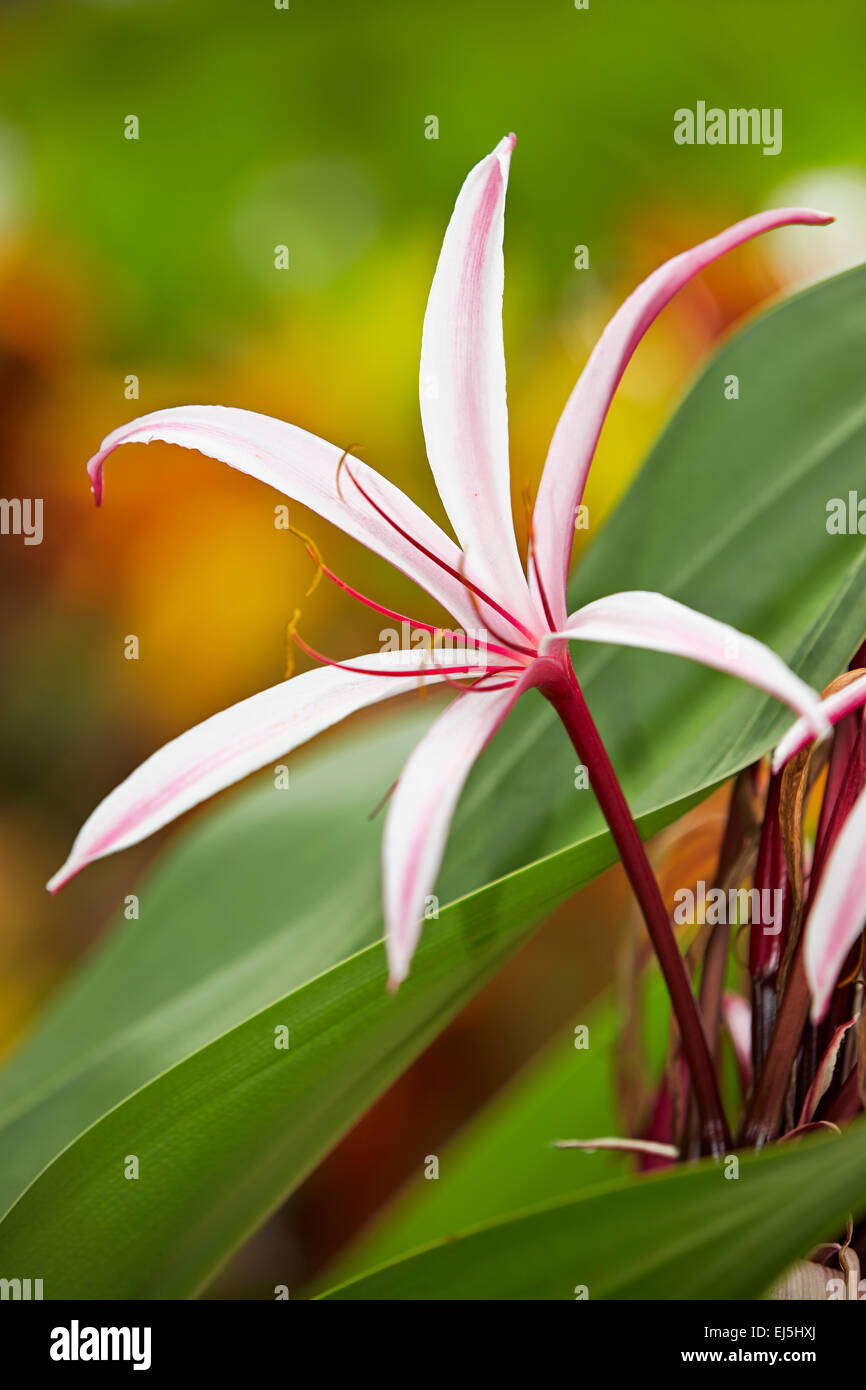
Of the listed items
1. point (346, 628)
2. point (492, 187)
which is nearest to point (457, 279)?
point (492, 187)

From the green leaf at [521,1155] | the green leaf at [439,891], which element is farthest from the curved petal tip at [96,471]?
the green leaf at [521,1155]

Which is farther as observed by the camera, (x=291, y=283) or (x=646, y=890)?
(x=291, y=283)

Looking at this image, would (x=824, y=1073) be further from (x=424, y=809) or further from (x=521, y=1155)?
(x=521, y=1155)

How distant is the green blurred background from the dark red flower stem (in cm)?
44

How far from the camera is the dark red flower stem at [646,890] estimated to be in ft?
0.71

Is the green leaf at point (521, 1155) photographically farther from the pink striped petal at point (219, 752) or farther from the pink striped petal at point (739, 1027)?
the pink striped petal at point (219, 752)

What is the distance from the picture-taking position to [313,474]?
0.23 meters

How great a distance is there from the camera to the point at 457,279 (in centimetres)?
22

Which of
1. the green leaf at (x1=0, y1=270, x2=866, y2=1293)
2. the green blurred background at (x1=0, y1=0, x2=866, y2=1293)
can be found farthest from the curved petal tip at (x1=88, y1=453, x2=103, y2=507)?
the green blurred background at (x1=0, y1=0, x2=866, y2=1293)

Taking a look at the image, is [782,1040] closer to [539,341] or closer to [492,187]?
[492,187]

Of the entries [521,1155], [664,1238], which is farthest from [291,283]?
[664,1238]

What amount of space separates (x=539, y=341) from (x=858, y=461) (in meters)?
0.48

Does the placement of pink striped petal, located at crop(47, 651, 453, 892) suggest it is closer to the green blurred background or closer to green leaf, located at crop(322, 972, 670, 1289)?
green leaf, located at crop(322, 972, 670, 1289)

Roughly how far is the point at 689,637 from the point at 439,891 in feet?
0.46
